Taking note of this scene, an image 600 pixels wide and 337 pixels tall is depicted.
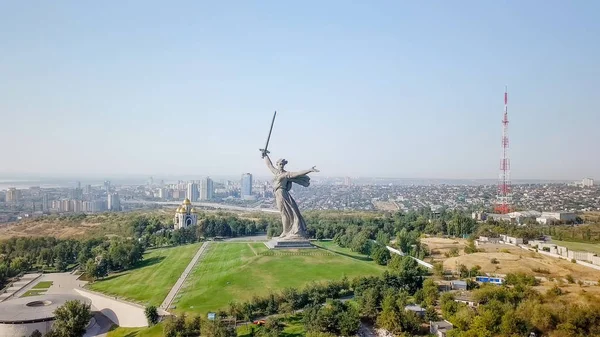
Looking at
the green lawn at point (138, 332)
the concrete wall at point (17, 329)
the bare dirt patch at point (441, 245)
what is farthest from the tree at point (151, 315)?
the bare dirt patch at point (441, 245)

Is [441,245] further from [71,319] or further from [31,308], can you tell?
[31,308]

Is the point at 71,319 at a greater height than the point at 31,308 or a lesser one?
greater

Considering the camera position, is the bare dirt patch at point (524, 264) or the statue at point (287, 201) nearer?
the bare dirt patch at point (524, 264)

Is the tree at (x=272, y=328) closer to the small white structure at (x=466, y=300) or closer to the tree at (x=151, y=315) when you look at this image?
the tree at (x=151, y=315)

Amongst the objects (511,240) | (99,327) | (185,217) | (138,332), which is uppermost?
(185,217)

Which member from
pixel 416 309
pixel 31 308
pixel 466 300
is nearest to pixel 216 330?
pixel 416 309

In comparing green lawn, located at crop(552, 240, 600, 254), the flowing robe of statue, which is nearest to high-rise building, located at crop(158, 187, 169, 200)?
the flowing robe of statue

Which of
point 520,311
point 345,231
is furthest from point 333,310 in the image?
point 345,231
